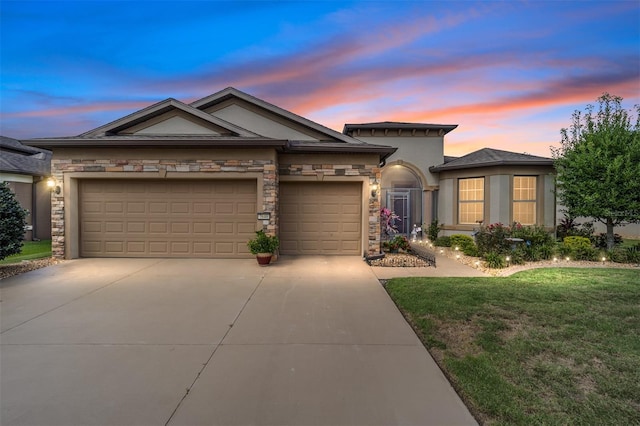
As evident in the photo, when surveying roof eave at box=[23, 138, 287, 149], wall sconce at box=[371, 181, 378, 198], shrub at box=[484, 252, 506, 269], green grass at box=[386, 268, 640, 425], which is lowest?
green grass at box=[386, 268, 640, 425]

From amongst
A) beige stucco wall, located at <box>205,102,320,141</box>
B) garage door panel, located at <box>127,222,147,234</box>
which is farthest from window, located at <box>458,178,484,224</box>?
garage door panel, located at <box>127,222,147,234</box>

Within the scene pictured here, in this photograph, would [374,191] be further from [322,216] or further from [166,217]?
[166,217]

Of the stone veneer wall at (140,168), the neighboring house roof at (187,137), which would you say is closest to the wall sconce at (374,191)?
the neighboring house roof at (187,137)

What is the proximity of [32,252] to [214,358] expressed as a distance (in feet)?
38.9

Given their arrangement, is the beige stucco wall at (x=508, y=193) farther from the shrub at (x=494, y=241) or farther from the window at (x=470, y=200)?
the shrub at (x=494, y=241)

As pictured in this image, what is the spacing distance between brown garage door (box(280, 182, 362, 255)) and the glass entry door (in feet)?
18.9

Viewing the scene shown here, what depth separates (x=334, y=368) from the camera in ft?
10.9

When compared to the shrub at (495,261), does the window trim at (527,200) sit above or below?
above

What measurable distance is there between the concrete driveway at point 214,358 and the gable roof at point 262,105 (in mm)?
6201

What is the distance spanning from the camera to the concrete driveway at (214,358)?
2615mm

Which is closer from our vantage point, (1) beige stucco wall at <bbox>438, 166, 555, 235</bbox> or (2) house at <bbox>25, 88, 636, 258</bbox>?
(2) house at <bbox>25, 88, 636, 258</bbox>

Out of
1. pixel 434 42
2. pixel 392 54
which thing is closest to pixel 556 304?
pixel 434 42

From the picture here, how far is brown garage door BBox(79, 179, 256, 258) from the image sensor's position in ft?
32.6

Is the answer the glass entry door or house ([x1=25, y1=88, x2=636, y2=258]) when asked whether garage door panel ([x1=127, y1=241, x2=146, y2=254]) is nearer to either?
house ([x1=25, y1=88, x2=636, y2=258])
